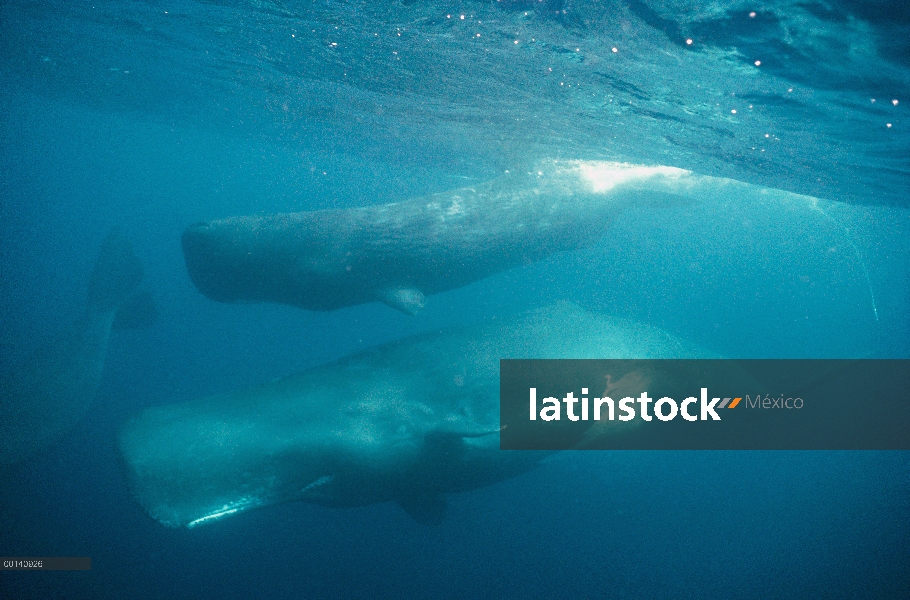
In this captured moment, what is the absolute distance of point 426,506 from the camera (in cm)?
647

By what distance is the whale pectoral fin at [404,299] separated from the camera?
22.8ft

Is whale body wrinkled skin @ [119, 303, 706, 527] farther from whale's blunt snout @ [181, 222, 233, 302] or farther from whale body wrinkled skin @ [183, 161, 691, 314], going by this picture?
whale's blunt snout @ [181, 222, 233, 302]

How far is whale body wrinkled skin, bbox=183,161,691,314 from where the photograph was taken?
6.47 metres

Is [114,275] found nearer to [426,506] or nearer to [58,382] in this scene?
[58,382]

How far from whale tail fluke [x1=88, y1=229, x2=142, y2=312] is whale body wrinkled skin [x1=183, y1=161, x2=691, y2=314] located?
7555 mm

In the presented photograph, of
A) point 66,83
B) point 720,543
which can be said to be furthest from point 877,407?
point 66,83

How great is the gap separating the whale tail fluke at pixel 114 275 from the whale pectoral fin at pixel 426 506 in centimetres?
1058

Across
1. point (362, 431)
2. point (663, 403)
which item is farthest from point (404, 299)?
point (663, 403)

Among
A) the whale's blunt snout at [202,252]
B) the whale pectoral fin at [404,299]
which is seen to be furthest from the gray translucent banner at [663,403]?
the whale's blunt snout at [202,252]

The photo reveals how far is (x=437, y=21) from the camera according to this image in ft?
24.8

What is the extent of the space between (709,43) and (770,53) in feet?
2.81

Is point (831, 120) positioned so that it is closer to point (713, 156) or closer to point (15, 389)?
point (713, 156)

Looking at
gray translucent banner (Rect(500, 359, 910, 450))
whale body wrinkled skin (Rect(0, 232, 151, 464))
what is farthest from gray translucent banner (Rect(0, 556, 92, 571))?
gray translucent banner (Rect(500, 359, 910, 450))

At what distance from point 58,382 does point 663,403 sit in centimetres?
1137
